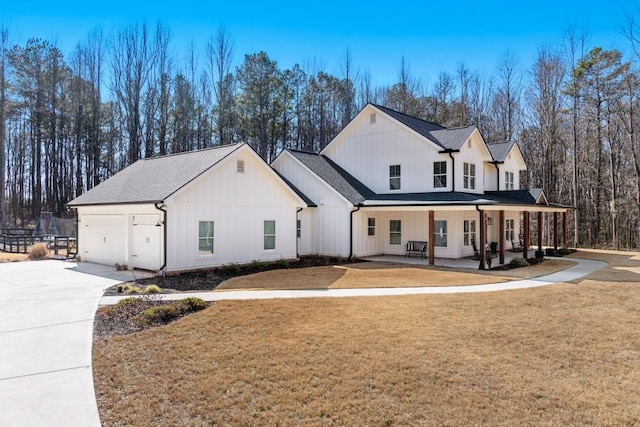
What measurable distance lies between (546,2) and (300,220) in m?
13.9

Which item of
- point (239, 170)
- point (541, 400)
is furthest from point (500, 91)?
point (541, 400)

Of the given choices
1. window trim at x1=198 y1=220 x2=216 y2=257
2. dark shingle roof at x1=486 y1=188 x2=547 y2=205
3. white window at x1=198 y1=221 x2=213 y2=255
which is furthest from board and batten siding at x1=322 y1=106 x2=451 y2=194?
white window at x1=198 y1=221 x2=213 y2=255

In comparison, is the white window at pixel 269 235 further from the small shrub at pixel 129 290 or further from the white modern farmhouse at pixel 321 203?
the small shrub at pixel 129 290

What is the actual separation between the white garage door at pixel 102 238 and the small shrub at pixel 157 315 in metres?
9.04

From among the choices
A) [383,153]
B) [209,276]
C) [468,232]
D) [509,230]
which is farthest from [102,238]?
[509,230]

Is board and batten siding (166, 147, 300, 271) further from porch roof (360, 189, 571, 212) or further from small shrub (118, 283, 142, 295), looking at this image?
porch roof (360, 189, 571, 212)

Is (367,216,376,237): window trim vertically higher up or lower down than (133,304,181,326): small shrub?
higher up

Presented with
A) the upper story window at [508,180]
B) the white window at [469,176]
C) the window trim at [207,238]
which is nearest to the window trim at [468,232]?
the white window at [469,176]

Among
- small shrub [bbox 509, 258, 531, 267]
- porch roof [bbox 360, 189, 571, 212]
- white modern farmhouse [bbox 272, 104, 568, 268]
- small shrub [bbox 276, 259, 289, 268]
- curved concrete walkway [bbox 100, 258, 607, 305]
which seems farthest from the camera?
white modern farmhouse [bbox 272, 104, 568, 268]

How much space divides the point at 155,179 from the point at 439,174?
1291cm

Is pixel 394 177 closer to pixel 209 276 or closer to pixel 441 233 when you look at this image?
pixel 441 233

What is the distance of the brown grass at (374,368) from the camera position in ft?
15.6

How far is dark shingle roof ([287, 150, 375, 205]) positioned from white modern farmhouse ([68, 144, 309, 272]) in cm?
265

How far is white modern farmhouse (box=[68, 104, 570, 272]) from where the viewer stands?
1563 cm
